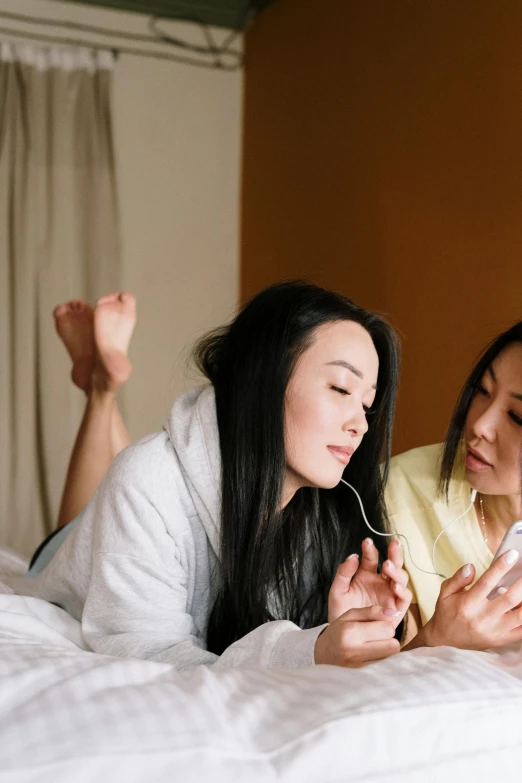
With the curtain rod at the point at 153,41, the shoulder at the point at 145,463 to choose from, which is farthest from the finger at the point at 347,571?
the curtain rod at the point at 153,41

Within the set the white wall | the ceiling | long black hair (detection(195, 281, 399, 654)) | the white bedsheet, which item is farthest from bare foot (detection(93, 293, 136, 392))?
the ceiling

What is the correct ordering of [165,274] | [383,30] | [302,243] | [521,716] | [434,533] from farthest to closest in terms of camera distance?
[165,274] → [302,243] → [383,30] → [434,533] → [521,716]

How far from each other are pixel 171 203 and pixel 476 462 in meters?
2.54

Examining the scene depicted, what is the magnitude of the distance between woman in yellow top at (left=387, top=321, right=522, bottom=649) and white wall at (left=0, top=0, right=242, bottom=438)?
7.06 feet

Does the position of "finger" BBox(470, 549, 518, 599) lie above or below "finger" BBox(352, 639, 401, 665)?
above

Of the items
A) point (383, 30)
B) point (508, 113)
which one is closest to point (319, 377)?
point (508, 113)

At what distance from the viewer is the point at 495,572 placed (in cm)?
113

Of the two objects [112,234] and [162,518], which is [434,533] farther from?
[112,234]

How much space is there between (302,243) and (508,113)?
3.99 feet

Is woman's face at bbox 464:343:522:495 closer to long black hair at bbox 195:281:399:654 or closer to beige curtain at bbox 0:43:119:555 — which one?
long black hair at bbox 195:281:399:654

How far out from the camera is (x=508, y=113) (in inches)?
95.4

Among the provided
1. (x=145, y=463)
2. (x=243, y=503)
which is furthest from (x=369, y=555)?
(x=145, y=463)

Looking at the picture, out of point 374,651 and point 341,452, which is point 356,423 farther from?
point 374,651

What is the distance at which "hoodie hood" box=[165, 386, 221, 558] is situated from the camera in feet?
4.49
